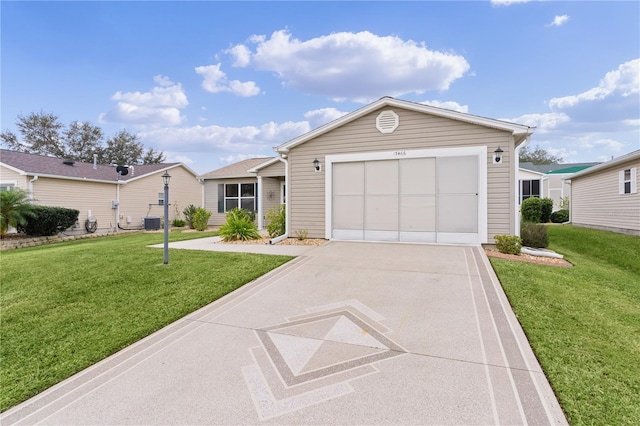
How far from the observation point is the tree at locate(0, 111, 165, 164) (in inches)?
1185

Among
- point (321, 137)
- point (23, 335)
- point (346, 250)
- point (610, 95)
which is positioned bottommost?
point (23, 335)

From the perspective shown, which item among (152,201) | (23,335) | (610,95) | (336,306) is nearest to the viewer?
(23,335)

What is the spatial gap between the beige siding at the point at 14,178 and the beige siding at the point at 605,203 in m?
24.3

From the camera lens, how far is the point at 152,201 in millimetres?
18828

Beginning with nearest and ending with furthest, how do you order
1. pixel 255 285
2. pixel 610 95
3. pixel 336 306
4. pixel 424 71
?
pixel 336 306 → pixel 255 285 → pixel 424 71 → pixel 610 95

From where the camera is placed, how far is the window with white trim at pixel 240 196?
54.1 ft

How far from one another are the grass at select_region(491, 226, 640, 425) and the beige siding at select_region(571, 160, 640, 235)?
7388mm

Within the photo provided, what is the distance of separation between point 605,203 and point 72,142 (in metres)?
43.8

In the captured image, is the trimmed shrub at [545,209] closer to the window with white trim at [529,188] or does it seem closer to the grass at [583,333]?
the window with white trim at [529,188]

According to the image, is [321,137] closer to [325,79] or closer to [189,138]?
[325,79]

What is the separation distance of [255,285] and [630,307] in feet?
18.6

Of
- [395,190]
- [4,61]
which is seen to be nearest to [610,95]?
[395,190]

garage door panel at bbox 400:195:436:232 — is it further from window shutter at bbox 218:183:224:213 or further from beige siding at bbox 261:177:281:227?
window shutter at bbox 218:183:224:213

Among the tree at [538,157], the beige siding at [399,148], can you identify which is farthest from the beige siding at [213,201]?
the tree at [538,157]
